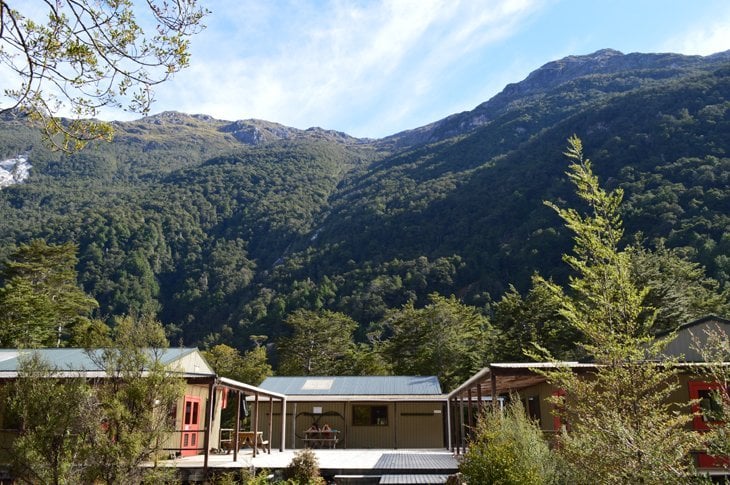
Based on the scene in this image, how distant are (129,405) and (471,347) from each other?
3458cm

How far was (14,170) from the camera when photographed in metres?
131

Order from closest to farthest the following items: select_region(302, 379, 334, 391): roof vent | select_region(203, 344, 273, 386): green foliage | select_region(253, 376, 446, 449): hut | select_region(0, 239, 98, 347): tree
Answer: select_region(253, 376, 446, 449): hut, select_region(302, 379, 334, 391): roof vent, select_region(0, 239, 98, 347): tree, select_region(203, 344, 273, 386): green foliage

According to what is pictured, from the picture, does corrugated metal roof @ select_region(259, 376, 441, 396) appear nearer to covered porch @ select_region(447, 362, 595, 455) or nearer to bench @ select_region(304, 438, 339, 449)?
bench @ select_region(304, 438, 339, 449)

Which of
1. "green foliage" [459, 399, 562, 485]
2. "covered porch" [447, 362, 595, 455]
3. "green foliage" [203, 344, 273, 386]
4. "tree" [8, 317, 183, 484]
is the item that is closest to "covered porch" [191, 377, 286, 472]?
"tree" [8, 317, 183, 484]

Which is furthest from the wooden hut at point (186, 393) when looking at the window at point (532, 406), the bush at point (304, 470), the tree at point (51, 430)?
the window at point (532, 406)

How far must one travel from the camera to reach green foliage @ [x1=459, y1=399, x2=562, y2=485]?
7.77m

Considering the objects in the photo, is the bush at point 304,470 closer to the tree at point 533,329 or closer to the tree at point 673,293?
the tree at point 673,293

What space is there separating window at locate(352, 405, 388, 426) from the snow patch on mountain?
5045 inches

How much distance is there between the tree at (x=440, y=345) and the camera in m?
39.2

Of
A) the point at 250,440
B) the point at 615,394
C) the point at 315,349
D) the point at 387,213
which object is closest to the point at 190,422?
the point at 250,440

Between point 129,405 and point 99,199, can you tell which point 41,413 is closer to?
point 129,405

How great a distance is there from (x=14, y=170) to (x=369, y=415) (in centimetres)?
13799

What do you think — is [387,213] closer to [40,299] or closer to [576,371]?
[40,299]

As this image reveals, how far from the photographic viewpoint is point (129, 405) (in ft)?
29.2
